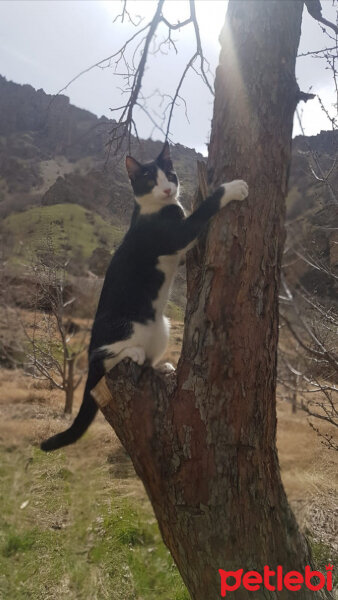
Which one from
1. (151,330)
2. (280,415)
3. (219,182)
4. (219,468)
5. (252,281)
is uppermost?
(219,182)

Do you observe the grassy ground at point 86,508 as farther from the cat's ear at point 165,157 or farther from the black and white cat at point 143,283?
the cat's ear at point 165,157

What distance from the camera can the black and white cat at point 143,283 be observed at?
2.38m

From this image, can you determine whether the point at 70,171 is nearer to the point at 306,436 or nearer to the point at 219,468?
the point at 219,468

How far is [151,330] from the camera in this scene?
2832 mm

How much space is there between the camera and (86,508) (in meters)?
5.01

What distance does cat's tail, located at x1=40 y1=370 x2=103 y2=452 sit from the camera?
7.73ft

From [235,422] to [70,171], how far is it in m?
3.42

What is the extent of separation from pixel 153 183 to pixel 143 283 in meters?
1.03

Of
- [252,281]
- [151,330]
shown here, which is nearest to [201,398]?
[252,281]

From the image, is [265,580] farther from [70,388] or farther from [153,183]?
[70,388]

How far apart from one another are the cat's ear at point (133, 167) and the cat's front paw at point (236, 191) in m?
1.49

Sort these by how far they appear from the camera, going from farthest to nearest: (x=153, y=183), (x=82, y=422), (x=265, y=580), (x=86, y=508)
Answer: (x=86, y=508) < (x=153, y=183) < (x=82, y=422) < (x=265, y=580)

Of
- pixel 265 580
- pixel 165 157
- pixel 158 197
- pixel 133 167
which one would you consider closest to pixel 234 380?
pixel 265 580

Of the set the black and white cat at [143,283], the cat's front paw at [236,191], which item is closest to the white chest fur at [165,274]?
the black and white cat at [143,283]
